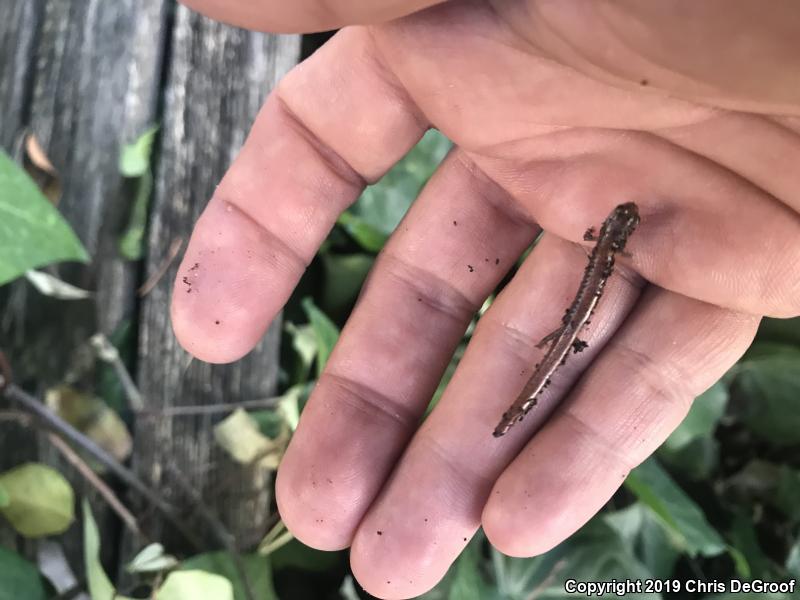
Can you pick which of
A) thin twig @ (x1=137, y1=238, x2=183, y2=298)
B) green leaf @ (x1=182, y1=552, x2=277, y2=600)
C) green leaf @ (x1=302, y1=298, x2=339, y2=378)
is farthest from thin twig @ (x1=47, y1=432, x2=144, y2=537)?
green leaf @ (x1=302, y1=298, x2=339, y2=378)

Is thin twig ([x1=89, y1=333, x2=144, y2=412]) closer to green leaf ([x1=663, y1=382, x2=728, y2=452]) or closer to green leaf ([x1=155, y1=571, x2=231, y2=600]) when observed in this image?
green leaf ([x1=155, y1=571, x2=231, y2=600])

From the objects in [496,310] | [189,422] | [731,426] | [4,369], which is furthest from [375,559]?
[731,426]

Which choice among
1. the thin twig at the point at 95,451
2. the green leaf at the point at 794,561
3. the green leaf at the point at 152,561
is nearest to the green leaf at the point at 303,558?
the thin twig at the point at 95,451

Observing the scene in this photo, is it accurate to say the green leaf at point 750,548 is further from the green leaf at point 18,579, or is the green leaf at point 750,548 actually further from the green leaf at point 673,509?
the green leaf at point 18,579

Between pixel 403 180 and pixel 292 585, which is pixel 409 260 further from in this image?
pixel 292 585

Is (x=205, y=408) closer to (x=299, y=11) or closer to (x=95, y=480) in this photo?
(x=95, y=480)

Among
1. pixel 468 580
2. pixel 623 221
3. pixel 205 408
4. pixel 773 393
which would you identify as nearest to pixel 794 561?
pixel 773 393
